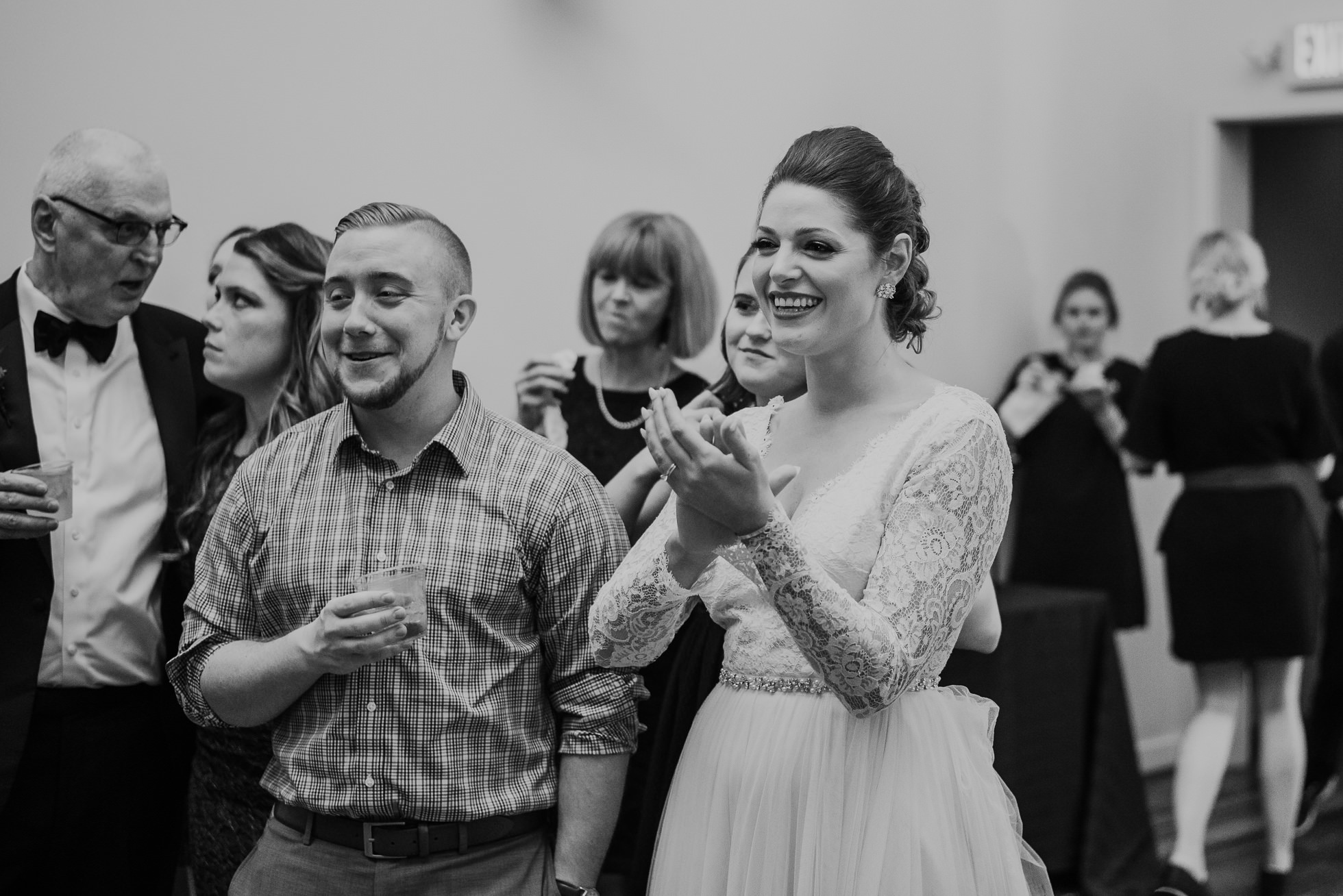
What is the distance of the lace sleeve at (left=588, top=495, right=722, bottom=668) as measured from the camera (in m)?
1.95

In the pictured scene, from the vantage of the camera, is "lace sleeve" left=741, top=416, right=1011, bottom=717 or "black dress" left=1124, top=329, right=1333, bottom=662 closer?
"lace sleeve" left=741, top=416, right=1011, bottom=717

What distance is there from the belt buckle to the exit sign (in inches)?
196

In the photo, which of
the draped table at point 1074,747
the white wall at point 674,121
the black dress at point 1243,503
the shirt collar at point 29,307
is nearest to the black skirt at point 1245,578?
the black dress at point 1243,503

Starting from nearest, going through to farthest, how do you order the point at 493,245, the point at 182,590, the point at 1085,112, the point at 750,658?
1. the point at 750,658
2. the point at 182,590
3. the point at 493,245
4. the point at 1085,112

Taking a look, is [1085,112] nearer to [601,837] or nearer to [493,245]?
[493,245]

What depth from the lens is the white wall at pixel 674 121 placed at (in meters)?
3.29

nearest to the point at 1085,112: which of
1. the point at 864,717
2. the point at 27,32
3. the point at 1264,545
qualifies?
the point at 1264,545

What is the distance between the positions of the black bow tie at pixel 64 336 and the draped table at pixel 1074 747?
254cm

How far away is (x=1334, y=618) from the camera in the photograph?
576cm

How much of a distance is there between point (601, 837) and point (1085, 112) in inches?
172

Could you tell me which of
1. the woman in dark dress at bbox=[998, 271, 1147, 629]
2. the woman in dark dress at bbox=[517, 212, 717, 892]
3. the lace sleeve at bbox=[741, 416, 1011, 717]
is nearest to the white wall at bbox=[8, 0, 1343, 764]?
the woman in dark dress at bbox=[998, 271, 1147, 629]

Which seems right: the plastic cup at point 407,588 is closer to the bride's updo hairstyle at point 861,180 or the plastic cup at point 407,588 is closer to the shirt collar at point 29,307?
the bride's updo hairstyle at point 861,180

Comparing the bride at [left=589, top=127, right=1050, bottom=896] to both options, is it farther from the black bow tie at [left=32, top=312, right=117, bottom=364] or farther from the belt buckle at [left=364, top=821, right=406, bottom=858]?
the black bow tie at [left=32, top=312, right=117, bottom=364]

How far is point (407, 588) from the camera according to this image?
1920mm
